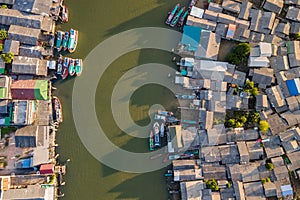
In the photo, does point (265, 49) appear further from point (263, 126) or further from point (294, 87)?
point (263, 126)

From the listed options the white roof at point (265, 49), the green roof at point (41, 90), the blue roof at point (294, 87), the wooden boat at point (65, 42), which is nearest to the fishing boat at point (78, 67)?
the wooden boat at point (65, 42)

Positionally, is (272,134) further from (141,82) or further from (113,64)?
(113,64)

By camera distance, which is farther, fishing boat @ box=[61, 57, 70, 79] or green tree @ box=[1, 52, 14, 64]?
fishing boat @ box=[61, 57, 70, 79]

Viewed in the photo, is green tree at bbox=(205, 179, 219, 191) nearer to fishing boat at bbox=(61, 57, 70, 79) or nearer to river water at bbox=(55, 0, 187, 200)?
river water at bbox=(55, 0, 187, 200)

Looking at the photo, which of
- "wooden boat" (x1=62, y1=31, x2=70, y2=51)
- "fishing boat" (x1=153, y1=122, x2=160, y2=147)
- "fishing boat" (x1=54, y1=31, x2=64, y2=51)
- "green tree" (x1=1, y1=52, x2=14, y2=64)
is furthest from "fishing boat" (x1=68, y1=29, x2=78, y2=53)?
"fishing boat" (x1=153, y1=122, x2=160, y2=147)

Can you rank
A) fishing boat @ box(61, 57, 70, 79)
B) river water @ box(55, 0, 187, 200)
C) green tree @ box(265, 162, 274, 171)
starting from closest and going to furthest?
green tree @ box(265, 162, 274, 171), river water @ box(55, 0, 187, 200), fishing boat @ box(61, 57, 70, 79)

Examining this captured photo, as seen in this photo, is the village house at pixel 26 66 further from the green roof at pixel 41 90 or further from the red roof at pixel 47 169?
the red roof at pixel 47 169
